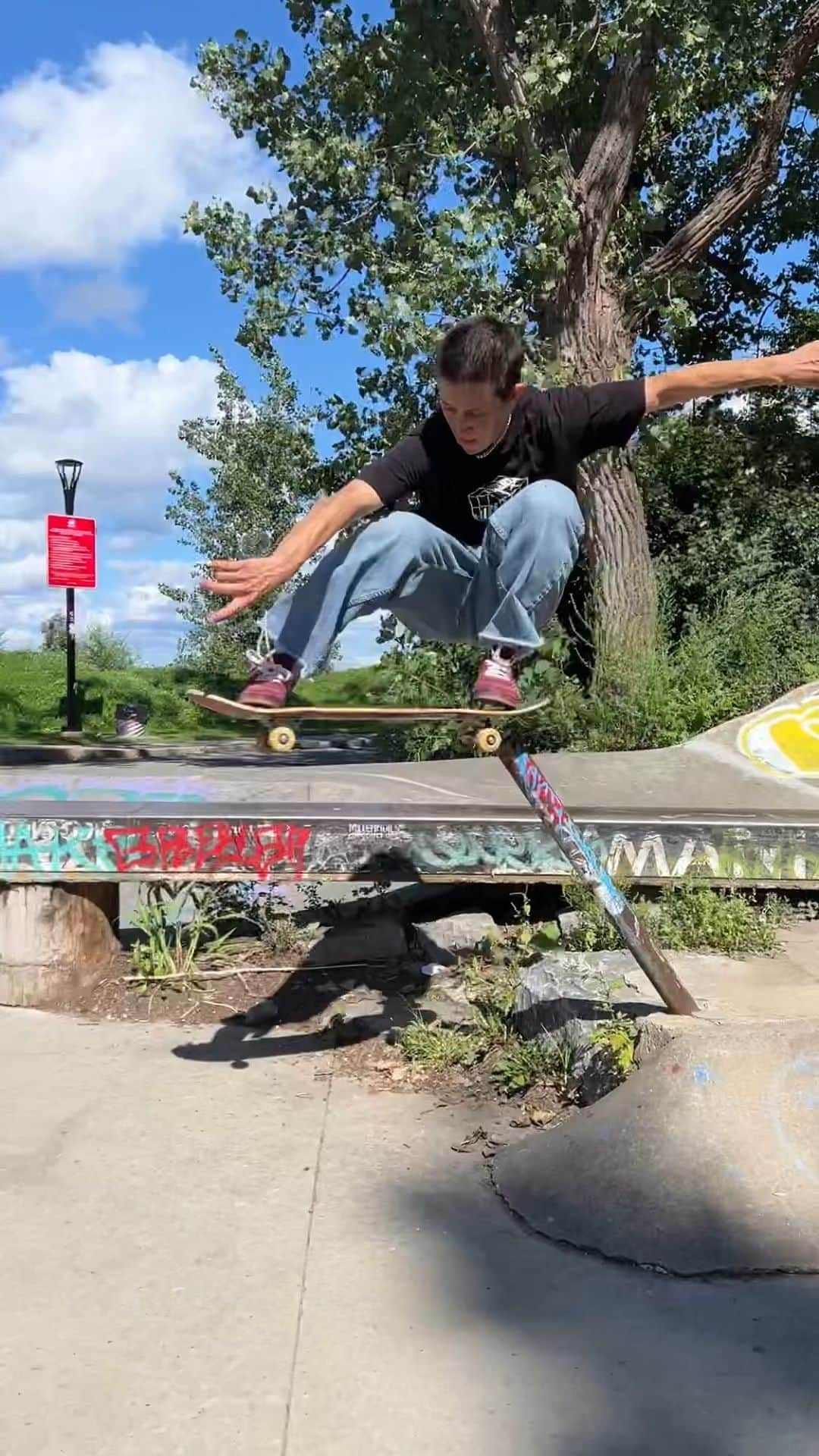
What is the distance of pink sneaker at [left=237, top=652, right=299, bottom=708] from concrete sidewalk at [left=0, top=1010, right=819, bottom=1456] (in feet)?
4.47

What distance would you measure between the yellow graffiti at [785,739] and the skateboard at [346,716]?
3571 mm

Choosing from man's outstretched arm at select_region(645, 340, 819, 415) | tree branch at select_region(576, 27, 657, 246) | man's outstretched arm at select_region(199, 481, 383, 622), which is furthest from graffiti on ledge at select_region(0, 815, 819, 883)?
tree branch at select_region(576, 27, 657, 246)

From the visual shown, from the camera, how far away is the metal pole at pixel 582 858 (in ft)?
10.7

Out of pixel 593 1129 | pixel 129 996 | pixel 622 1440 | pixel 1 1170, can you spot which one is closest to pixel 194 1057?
pixel 129 996

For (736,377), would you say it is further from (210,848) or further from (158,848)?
(158,848)

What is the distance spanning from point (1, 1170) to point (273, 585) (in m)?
1.84

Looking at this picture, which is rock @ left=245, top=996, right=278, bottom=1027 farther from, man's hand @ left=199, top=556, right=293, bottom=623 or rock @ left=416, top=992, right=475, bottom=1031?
man's hand @ left=199, top=556, right=293, bottom=623

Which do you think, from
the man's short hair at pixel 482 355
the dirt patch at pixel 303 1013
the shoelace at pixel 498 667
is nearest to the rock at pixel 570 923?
the dirt patch at pixel 303 1013

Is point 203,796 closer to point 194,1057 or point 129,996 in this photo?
point 129,996

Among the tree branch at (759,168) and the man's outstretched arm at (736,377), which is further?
the tree branch at (759,168)

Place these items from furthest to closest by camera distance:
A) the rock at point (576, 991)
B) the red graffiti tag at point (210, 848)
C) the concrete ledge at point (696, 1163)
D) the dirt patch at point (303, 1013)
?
the red graffiti tag at point (210, 848) → the dirt patch at point (303, 1013) → the rock at point (576, 991) → the concrete ledge at point (696, 1163)

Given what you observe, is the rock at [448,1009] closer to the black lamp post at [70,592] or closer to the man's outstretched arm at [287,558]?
the man's outstretched arm at [287,558]

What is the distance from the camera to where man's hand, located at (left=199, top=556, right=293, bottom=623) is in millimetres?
2762

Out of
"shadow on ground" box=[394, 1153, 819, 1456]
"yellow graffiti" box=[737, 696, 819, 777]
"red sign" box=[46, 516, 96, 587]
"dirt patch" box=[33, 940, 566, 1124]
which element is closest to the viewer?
"shadow on ground" box=[394, 1153, 819, 1456]
